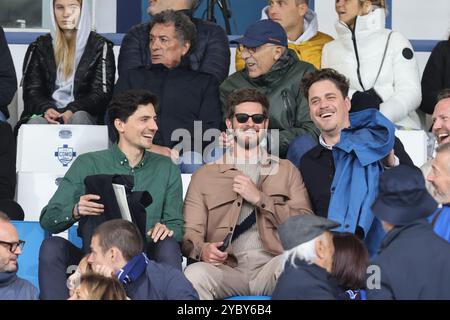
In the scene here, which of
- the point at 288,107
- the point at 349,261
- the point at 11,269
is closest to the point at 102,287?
the point at 11,269

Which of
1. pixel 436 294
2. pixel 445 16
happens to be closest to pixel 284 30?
pixel 445 16

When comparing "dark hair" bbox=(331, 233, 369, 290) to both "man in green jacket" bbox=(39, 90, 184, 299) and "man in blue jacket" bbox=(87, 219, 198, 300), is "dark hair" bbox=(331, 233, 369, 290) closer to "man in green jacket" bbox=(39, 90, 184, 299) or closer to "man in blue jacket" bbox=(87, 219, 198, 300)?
"man in blue jacket" bbox=(87, 219, 198, 300)

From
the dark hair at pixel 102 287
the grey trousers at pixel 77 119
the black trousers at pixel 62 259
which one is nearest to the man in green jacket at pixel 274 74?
the grey trousers at pixel 77 119

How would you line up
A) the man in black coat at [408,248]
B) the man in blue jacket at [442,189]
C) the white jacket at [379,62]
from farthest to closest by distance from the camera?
the white jacket at [379,62] → the man in blue jacket at [442,189] → the man in black coat at [408,248]

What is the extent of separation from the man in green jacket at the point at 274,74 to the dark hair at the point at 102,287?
2666mm

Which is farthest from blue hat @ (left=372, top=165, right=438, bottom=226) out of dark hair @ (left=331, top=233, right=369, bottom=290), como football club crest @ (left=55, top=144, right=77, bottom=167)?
como football club crest @ (left=55, top=144, right=77, bottom=167)

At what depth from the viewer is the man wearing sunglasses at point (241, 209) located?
7051mm

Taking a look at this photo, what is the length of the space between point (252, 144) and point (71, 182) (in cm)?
100

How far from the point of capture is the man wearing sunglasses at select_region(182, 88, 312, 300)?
7.05 metres

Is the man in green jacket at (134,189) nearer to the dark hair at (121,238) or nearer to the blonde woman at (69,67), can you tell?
the dark hair at (121,238)

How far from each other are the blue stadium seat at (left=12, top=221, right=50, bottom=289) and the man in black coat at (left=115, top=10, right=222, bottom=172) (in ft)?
3.52

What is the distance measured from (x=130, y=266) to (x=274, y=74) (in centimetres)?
233

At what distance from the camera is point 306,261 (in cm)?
575

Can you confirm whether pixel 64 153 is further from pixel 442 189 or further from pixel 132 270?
pixel 442 189
